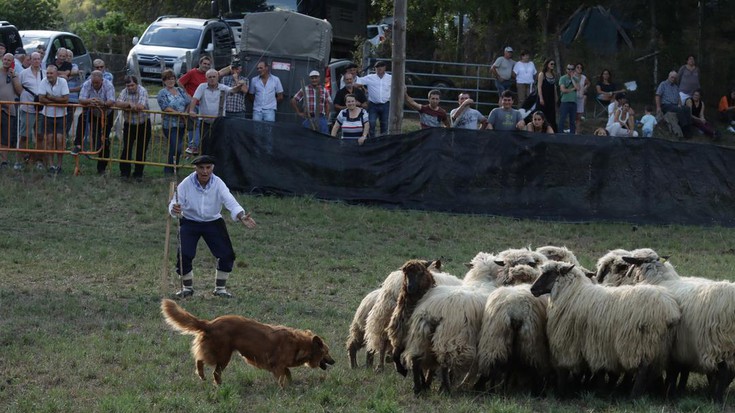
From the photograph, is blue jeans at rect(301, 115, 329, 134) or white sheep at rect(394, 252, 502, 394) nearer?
white sheep at rect(394, 252, 502, 394)

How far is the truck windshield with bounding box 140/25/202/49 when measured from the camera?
100 feet

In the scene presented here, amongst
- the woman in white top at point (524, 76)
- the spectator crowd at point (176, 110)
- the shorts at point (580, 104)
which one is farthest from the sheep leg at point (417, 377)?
the woman in white top at point (524, 76)

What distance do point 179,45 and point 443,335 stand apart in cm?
2257

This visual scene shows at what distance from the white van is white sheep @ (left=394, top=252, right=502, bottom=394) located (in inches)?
811

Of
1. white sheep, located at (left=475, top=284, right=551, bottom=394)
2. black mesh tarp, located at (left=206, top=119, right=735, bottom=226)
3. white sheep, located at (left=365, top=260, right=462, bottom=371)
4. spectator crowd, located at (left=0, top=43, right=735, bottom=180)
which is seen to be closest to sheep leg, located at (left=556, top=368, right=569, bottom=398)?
white sheep, located at (left=475, top=284, right=551, bottom=394)

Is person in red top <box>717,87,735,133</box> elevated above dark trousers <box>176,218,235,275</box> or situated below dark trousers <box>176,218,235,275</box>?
above

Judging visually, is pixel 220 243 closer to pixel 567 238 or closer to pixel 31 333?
pixel 31 333

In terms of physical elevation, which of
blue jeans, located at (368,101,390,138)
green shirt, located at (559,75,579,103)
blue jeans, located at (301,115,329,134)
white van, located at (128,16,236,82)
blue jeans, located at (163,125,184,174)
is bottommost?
blue jeans, located at (163,125,184,174)

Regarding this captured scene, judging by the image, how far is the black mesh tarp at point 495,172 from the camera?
1878cm

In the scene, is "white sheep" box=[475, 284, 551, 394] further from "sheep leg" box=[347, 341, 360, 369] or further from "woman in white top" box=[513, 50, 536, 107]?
"woman in white top" box=[513, 50, 536, 107]

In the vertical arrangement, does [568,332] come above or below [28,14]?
below

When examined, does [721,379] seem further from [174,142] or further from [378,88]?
[378,88]

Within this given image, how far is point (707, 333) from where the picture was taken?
892 cm

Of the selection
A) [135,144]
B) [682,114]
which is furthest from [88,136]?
[682,114]
